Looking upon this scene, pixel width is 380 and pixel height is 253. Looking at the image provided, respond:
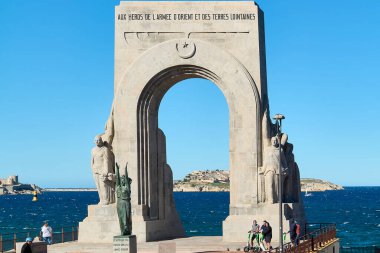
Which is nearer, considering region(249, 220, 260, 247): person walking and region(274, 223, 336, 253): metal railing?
Answer: region(274, 223, 336, 253): metal railing

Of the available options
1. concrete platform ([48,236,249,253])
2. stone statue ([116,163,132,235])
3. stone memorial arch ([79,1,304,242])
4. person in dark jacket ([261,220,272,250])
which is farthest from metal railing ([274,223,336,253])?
stone statue ([116,163,132,235])

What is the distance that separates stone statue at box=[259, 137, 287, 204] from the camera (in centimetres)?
3578

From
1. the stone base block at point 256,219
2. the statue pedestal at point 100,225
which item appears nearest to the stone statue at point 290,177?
the stone base block at point 256,219

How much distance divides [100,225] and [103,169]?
248 cm

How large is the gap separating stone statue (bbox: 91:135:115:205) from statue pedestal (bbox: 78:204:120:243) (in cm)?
44

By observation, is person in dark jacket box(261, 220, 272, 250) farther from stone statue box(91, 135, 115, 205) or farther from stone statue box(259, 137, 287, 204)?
stone statue box(91, 135, 115, 205)

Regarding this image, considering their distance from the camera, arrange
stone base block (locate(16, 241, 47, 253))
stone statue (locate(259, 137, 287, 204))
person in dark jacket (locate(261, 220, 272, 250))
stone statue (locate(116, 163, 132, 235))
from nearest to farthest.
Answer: stone statue (locate(116, 163, 132, 235)) → stone base block (locate(16, 241, 47, 253)) → person in dark jacket (locate(261, 220, 272, 250)) → stone statue (locate(259, 137, 287, 204))

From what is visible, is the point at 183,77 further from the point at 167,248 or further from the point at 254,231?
the point at 167,248

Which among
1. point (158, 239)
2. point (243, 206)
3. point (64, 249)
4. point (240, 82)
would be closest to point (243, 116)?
point (240, 82)

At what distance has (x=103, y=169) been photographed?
121ft

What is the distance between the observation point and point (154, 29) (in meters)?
37.5

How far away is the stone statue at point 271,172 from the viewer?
Result: 117ft

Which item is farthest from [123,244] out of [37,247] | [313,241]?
[313,241]

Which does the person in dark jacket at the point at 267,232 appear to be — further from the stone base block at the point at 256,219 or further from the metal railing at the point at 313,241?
the stone base block at the point at 256,219
